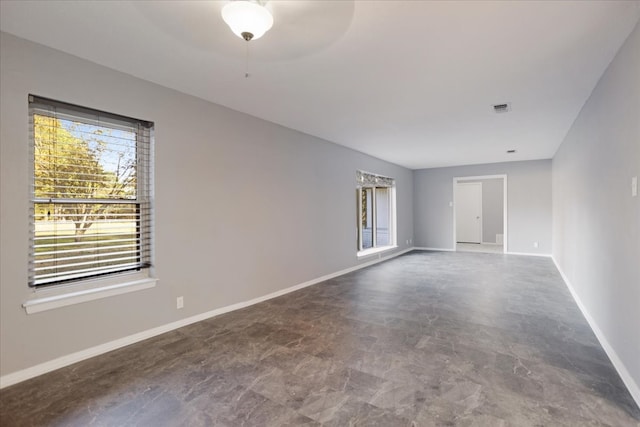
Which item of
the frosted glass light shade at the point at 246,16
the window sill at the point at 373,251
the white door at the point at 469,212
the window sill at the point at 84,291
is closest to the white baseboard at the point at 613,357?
the frosted glass light shade at the point at 246,16

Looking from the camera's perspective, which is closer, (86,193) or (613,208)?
(613,208)

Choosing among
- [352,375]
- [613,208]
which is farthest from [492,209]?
[352,375]

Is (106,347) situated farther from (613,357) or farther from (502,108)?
(502,108)

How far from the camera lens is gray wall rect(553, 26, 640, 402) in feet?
6.51

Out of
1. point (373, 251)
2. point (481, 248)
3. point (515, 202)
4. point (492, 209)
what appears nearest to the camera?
point (373, 251)

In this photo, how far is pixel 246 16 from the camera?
1.60m

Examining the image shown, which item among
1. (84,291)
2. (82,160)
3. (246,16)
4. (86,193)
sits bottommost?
(84,291)

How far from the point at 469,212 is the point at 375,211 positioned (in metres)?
4.39

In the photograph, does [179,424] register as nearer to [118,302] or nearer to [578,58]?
[118,302]

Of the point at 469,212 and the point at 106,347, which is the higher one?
the point at 469,212

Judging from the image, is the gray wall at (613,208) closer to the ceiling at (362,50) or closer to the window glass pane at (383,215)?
the ceiling at (362,50)

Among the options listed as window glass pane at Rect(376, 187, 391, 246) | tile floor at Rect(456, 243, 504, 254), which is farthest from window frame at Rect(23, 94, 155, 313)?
tile floor at Rect(456, 243, 504, 254)

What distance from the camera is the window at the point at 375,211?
260 inches

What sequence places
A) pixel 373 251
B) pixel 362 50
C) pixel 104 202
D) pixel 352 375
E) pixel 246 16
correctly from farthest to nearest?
pixel 373 251 < pixel 104 202 < pixel 362 50 < pixel 352 375 < pixel 246 16
